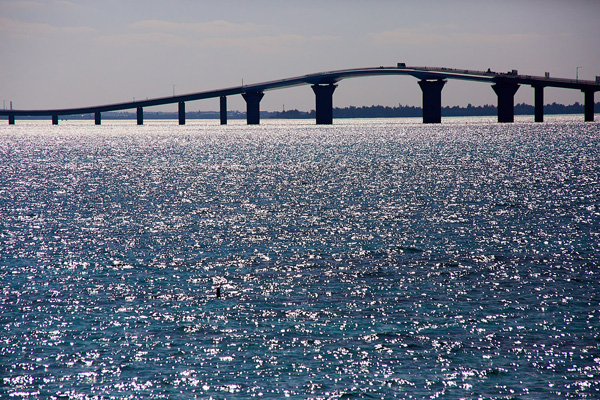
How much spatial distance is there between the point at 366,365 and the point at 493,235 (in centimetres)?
2003

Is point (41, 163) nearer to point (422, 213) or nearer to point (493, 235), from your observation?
point (422, 213)

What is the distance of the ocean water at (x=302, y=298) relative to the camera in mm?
16266

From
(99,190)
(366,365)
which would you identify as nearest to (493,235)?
(366,365)

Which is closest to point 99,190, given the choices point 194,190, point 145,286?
point 194,190

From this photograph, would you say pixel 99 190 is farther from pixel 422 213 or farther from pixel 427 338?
pixel 427 338

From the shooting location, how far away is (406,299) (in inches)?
912

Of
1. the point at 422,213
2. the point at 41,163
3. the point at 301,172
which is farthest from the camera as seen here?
the point at 41,163

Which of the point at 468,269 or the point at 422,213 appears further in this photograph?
the point at 422,213

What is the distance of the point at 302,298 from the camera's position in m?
23.2

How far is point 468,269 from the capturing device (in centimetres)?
2759

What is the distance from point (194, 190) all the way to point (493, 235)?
1241 inches

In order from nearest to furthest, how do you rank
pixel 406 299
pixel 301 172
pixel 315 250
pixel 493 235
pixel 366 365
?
pixel 366 365 → pixel 406 299 → pixel 315 250 → pixel 493 235 → pixel 301 172

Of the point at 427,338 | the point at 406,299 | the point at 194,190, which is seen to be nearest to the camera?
the point at 427,338

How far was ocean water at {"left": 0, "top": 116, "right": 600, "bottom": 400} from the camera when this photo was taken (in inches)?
640
